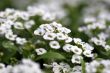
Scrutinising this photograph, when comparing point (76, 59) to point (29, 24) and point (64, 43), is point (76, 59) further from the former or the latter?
point (29, 24)

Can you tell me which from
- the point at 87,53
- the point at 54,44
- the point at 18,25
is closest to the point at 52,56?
the point at 54,44

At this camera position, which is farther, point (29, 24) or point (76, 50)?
point (29, 24)

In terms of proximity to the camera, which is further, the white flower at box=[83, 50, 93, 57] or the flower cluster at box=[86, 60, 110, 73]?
the white flower at box=[83, 50, 93, 57]

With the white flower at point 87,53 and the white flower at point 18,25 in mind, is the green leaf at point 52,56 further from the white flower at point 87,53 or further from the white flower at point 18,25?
the white flower at point 18,25

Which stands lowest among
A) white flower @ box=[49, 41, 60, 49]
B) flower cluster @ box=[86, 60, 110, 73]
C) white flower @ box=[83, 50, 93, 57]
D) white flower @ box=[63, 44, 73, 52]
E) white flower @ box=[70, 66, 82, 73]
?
flower cluster @ box=[86, 60, 110, 73]

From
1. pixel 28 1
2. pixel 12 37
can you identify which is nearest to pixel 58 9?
pixel 28 1

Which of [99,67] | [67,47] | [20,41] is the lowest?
[99,67]

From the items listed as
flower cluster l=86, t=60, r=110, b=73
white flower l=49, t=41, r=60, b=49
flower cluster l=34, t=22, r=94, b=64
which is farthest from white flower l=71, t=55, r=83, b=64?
flower cluster l=86, t=60, r=110, b=73

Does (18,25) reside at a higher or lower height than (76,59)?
higher

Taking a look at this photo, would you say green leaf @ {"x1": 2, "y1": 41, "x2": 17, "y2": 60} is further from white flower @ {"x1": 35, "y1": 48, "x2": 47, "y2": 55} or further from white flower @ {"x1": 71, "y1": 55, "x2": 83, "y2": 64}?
white flower @ {"x1": 71, "y1": 55, "x2": 83, "y2": 64}

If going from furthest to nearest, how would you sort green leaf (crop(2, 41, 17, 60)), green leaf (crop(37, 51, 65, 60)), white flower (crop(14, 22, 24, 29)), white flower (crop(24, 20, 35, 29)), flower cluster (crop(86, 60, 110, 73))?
white flower (crop(24, 20, 35, 29))
white flower (crop(14, 22, 24, 29))
green leaf (crop(2, 41, 17, 60))
green leaf (crop(37, 51, 65, 60))
flower cluster (crop(86, 60, 110, 73))

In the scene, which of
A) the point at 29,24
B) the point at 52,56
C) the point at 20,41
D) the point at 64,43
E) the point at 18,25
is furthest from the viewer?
the point at 29,24

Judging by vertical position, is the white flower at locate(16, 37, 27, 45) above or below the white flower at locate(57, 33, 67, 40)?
above
